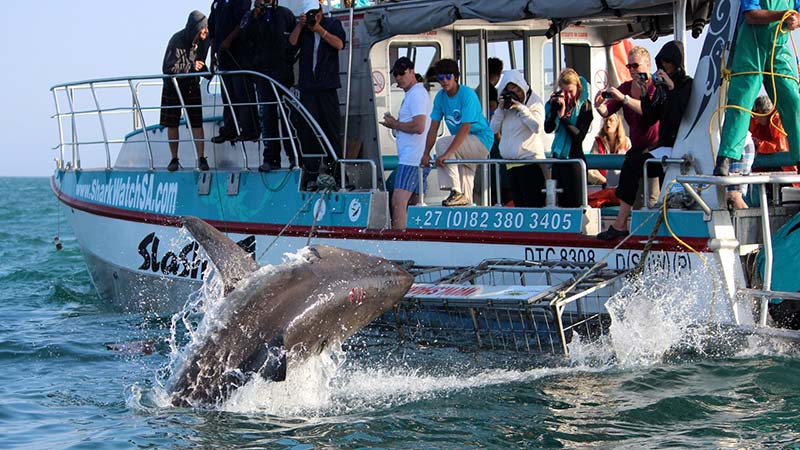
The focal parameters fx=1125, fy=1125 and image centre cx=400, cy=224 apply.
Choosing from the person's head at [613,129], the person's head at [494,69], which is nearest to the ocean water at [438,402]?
the person's head at [494,69]

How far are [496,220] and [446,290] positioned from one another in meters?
1.44

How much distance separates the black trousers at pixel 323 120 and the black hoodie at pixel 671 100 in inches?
133

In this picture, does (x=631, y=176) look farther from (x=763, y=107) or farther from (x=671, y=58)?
(x=763, y=107)

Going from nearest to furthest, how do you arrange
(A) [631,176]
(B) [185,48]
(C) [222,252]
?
(C) [222,252] < (A) [631,176] < (B) [185,48]

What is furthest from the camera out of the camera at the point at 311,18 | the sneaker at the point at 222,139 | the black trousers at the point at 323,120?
the sneaker at the point at 222,139

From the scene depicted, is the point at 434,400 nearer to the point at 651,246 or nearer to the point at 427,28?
the point at 651,246

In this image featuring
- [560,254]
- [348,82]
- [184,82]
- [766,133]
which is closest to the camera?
[560,254]

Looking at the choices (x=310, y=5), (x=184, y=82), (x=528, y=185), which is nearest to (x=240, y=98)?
(x=184, y=82)

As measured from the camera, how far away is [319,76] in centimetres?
1157

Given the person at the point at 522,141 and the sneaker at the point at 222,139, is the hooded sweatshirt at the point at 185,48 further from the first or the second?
the person at the point at 522,141

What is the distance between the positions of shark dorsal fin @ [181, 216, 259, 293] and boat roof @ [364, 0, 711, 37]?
3.99 metres

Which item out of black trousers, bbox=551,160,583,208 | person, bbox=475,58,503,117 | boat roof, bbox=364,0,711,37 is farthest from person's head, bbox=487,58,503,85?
black trousers, bbox=551,160,583,208

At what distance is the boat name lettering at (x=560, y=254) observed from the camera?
32.2 feet

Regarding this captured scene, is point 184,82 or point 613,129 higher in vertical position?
point 184,82
